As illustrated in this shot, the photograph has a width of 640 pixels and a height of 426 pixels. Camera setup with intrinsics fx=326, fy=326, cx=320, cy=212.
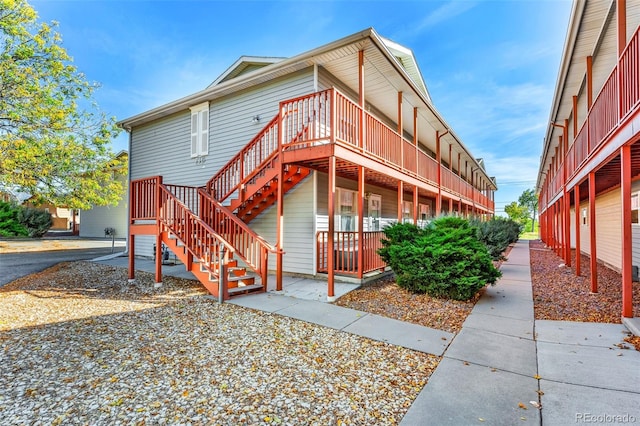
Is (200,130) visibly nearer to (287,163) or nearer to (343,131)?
(287,163)

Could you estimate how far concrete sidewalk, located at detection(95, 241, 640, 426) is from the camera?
9.18ft

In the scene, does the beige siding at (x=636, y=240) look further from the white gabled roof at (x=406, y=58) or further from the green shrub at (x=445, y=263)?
the white gabled roof at (x=406, y=58)

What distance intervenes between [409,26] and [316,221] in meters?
12.8

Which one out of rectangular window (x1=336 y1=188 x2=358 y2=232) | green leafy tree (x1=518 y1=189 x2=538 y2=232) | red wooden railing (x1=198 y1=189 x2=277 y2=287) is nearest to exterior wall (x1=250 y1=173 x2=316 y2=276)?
red wooden railing (x1=198 y1=189 x2=277 y2=287)

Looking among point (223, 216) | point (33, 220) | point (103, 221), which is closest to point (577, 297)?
point (223, 216)

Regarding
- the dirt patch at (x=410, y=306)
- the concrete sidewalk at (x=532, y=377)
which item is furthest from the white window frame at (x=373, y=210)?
the concrete sidewalk at (x=532, y=377)

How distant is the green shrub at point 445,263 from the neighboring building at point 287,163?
1.13 metres

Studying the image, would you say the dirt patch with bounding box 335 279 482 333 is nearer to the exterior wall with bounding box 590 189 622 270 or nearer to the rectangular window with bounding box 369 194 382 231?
the rectangular window with bounding box 369 194 382 231

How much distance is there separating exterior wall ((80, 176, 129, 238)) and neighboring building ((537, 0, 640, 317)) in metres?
24.0

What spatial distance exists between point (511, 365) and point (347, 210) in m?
7.34

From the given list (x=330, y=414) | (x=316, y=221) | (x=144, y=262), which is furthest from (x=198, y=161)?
(x=330, y=414)

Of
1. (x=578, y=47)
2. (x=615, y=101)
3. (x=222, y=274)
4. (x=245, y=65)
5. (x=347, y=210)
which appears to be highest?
(x=245, y=65)

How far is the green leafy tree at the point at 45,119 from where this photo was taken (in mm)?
8578

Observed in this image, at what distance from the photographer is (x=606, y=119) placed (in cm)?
612
